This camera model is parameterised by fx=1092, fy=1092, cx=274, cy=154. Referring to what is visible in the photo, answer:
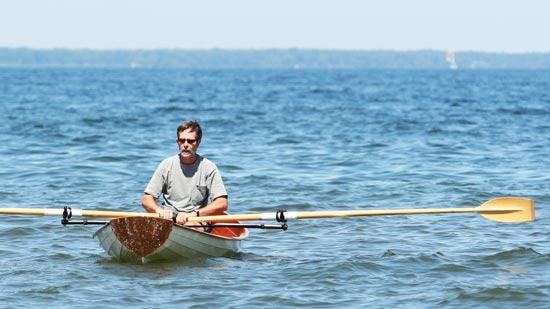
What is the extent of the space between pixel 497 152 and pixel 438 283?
52.3 ft

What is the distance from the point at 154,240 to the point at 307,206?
6010mm

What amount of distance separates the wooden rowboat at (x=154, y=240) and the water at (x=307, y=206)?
0.43 feet

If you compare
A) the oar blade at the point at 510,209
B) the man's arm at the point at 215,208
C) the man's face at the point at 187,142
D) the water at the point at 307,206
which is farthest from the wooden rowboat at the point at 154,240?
the oar blade at the point at 510,209

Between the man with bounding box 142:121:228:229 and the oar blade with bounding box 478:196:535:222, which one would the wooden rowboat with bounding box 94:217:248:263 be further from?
the oar blade with bounding box 478:196:535:222

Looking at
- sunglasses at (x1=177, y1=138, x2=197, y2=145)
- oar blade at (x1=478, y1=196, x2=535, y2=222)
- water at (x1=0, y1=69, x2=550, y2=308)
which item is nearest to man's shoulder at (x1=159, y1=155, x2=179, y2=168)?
sunglasses at (x1=177, y1=138, x2=197, y2=145)

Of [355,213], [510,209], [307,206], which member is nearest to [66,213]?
[355,213]

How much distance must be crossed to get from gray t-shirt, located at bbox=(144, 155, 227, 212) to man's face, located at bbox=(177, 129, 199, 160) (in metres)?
0.21

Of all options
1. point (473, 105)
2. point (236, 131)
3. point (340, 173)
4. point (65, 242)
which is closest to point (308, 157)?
point (340, 173)

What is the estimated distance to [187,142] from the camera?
470 inches

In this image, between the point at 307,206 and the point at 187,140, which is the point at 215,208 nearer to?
the point at 187,140

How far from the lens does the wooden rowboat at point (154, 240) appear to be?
37.6 ft

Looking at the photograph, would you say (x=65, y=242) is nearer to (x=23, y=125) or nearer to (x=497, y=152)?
(x=497, y=152)

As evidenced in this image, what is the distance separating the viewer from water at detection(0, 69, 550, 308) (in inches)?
427

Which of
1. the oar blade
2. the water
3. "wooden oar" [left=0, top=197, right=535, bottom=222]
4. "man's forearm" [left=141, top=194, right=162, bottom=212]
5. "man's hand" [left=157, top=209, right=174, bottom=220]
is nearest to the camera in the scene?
the water
